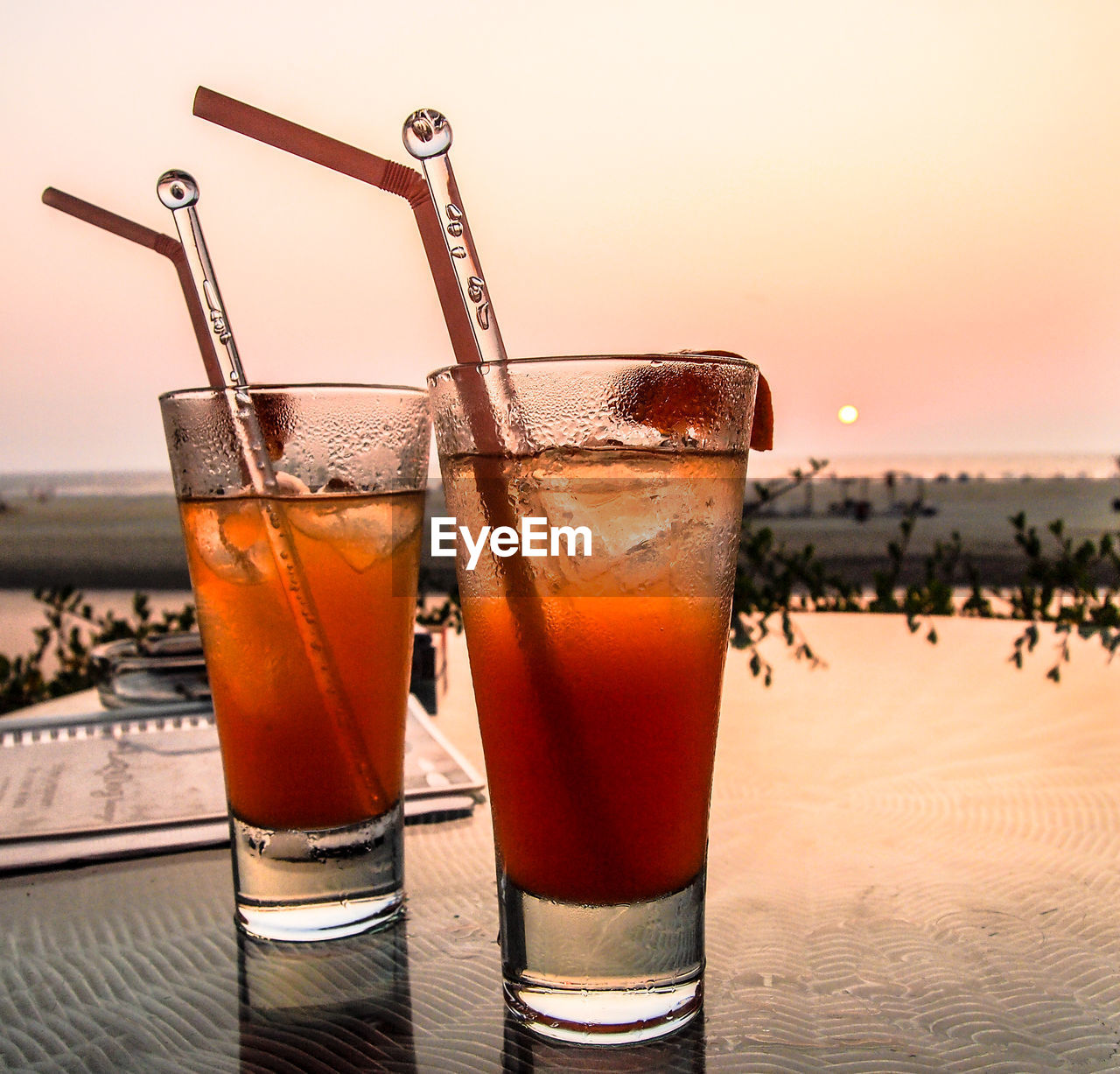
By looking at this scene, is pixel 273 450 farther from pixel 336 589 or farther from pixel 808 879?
pixel 808 879

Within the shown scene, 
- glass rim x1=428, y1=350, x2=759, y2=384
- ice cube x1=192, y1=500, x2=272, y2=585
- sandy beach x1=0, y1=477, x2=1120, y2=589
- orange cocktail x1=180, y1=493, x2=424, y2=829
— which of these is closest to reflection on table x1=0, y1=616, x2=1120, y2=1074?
orange cocktail x1=180, y1=493, x2=424, y2=829

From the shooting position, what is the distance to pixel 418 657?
212 cm

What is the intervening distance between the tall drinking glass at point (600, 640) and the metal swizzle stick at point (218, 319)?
0.69 ft

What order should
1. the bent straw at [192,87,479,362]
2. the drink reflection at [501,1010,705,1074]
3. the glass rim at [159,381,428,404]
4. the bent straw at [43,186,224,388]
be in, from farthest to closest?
the bent straw at [43,186,224,388], the glass rim at [159,381,428,404], the bent straw at [192,87,479,362], the drink reflection at [501,1010,705,1074]

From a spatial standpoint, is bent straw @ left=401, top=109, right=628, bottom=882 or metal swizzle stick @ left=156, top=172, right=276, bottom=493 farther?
metal swizzle stick @ left=156, top=172, right=276, bottom=493

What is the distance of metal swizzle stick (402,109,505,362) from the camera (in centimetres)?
79

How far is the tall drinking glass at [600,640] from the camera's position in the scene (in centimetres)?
77

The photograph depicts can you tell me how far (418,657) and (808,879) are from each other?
3.83 feet

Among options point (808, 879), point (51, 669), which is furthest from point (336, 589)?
point (51, 669)

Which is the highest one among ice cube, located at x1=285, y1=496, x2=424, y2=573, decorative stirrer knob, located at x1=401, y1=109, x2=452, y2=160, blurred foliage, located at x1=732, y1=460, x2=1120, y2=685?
decorative stirrer knob, located at x1=401, y1=109, x2=452, y2=160

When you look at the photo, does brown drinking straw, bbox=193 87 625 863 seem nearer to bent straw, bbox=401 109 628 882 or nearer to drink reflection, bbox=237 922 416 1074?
bent straw, bbox=401 109 628 882

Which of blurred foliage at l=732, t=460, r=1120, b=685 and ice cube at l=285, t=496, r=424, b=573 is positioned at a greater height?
ice cube at l=285, t=496, r=424, b=573

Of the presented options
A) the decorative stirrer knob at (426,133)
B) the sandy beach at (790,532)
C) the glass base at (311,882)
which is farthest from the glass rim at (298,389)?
the sandy beach at (790,532)

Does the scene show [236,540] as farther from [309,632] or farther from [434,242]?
[434,242]
